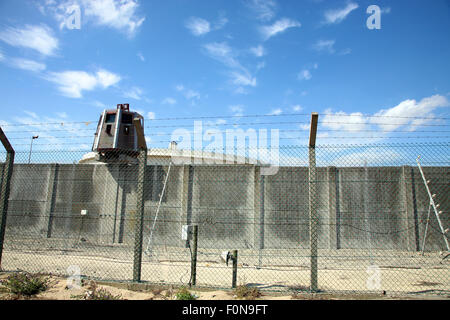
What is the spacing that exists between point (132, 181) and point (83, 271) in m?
7.14

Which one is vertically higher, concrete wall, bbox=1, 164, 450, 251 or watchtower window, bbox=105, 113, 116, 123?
watchtower window, bbox=105, 113, 116, 123

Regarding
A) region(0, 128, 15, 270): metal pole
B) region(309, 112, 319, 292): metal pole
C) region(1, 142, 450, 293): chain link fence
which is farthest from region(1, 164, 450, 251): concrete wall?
region(309, 112, 319, 292): metal pole

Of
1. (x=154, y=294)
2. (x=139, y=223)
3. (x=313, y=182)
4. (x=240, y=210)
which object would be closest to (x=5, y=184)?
(x=139, y=223)

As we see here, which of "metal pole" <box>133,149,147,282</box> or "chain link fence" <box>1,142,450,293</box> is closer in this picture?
"metal pole" <box>133,149,147,282</box>

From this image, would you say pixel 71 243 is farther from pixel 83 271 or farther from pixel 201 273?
pixel 201 273

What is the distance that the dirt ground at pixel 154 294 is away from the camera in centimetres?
421

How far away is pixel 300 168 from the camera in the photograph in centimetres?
1265

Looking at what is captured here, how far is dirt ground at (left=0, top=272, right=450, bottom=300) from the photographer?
166 inches

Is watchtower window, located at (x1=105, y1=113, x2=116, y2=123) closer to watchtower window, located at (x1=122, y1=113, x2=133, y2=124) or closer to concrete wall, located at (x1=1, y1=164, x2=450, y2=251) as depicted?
watchtower window, located at (x1=122, y1=113, x2=133, y2=124)

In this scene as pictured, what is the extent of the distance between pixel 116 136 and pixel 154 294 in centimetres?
1197

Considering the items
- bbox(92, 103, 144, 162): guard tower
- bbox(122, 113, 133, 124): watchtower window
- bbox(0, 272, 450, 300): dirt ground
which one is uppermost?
bbox(122, 113, 133, 124): watchtower window

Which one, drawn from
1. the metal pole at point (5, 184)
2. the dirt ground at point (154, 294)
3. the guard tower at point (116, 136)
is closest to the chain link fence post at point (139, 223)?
the dirt ground at point (154, 294)

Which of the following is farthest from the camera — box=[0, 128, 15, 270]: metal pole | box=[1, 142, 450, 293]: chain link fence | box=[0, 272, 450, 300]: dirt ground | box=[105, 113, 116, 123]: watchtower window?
box=[105, 113, 116, 123]: watchtower window

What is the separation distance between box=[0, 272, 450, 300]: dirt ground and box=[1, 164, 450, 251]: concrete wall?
7.23m
